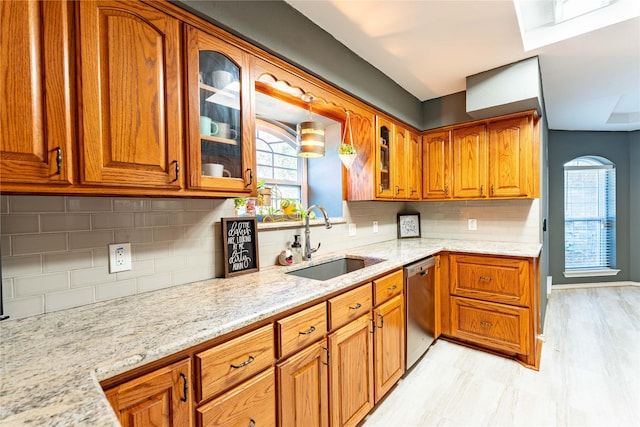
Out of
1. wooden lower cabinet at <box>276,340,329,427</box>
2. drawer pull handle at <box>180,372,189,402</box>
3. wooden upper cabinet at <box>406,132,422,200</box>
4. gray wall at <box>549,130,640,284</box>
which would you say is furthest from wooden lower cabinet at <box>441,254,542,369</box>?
gray wall at <box>549,130,640,284</box>

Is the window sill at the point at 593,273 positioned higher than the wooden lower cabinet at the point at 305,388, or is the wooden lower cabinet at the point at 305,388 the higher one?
the wooden lower cabinet at the point at 305,388

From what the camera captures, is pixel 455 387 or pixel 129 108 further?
pixel 455 387

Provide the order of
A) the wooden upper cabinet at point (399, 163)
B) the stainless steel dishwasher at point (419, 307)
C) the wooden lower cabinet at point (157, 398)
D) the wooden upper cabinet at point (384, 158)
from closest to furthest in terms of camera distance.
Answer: the wooden lower cabinet at point (157, 398) → the stainless steel dishwasher at point (419, 307) → the wooden upper cabinet at point (384, 158) → the wooden upper cabinet at point (399, 163)

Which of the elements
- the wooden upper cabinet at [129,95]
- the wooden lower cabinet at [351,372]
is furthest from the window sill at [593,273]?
the wooden upper cabinet at [129,95]

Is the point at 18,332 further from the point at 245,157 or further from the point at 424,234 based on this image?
the point at 424,234

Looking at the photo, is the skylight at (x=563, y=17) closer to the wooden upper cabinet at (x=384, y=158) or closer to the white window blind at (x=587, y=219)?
the wooden upper cabinet at (x=384, y=158)

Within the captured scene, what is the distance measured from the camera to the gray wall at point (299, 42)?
1327 millimetres

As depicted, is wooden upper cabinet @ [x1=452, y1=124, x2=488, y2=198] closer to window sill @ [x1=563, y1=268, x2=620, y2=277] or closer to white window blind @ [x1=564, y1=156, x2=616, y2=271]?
Answer: white window blind @ [x1=564, y1=156, x2=616, y2=271]

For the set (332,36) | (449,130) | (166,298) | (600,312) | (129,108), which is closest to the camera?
(129,108)

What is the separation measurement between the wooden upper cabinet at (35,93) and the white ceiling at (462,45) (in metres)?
1.18

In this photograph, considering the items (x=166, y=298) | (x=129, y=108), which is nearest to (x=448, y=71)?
(x=129, y=108)

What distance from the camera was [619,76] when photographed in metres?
2.64

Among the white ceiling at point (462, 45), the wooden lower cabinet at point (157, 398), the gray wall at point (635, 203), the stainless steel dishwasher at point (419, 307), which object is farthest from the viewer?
the gray wall at point (635, 203)

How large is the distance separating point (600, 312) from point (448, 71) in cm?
341
